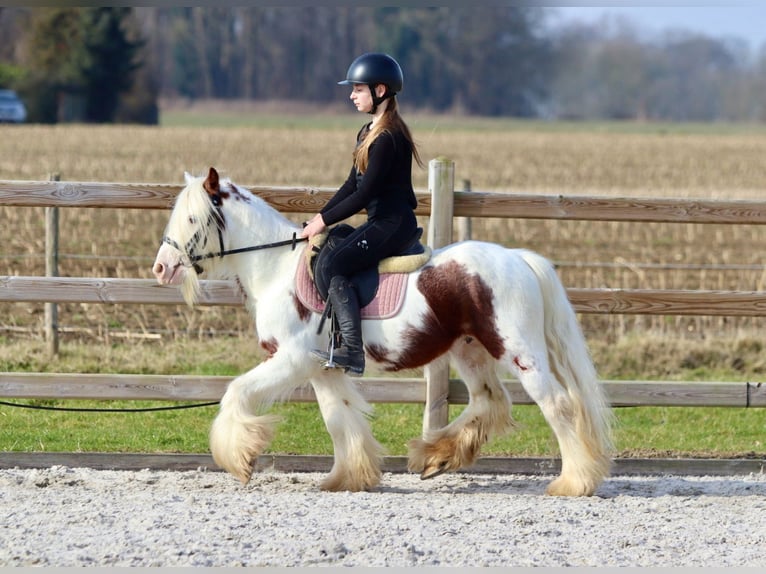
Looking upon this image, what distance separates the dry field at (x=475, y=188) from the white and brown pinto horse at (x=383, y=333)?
0.49 metres

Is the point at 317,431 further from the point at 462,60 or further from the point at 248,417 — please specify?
the point at 462,60

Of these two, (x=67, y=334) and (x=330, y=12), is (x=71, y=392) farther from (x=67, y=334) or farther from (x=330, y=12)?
(x=330, y=12)

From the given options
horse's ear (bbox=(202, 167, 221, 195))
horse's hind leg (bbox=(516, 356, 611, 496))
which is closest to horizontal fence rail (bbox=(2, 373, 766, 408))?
horse's hind leg (bbox=(516, 356, 611, 496))

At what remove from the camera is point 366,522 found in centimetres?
564

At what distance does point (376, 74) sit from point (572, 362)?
6.15ft

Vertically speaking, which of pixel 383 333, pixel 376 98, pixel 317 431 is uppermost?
pixel 376 98

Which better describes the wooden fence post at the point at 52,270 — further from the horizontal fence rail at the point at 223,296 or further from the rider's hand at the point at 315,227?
the rider's hand at the point at 315,227

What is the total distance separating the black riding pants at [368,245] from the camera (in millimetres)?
6145

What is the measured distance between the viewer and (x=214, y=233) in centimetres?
636

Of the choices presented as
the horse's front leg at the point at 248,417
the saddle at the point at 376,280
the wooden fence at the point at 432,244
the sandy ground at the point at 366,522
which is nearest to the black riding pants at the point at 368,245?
the saddle at the point at 376,280

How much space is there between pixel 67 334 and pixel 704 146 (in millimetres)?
48729

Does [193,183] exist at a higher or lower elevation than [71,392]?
higher

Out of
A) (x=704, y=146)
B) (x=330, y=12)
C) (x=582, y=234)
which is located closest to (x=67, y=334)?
(x=582, y=234)

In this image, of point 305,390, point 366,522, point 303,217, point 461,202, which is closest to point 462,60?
point 303,217
